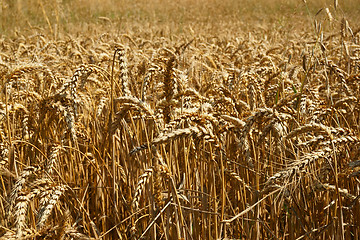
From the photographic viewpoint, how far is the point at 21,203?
1.15 metres

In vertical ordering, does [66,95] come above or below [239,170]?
above

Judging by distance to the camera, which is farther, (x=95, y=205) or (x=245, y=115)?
(x=95, y=205)

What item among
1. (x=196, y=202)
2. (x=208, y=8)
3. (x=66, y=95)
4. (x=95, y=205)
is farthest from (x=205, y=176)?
(x=208, y=8)

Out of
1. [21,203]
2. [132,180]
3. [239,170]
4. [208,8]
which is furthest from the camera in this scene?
[208,8]

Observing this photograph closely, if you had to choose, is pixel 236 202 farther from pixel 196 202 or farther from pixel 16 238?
pixel 16 238

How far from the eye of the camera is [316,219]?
1.66m

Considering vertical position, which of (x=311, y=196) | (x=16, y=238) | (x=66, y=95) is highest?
(x=66, y=95)

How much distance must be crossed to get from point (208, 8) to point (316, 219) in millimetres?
17152

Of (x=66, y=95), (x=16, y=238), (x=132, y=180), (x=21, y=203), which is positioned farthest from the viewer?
(x=132, y=180)

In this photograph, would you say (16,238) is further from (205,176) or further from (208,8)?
(208,8)

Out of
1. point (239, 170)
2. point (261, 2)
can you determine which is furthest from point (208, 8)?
point (239, 170)

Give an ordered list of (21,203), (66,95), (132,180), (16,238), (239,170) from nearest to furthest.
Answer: (16,238) < (21,203) < (66,95) < (132,180) < (239,170)

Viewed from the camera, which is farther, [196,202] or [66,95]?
[196,202]

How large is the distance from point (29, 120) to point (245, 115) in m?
1.08
